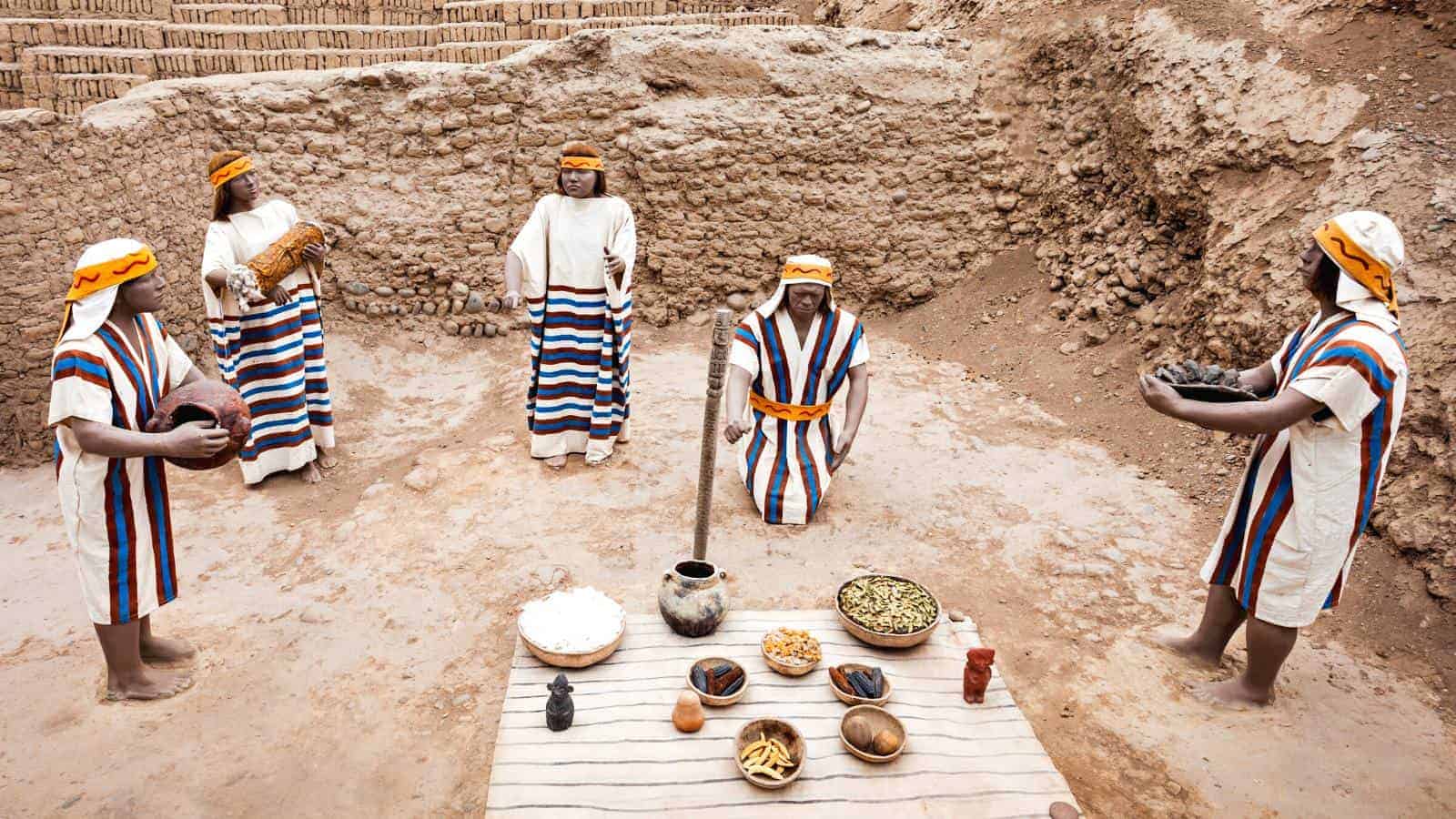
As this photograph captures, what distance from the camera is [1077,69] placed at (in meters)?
7.43

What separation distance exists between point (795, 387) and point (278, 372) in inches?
120

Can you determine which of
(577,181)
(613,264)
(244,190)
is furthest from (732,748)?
(244,190)

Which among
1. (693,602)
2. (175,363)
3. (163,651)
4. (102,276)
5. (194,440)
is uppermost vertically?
(102,276)

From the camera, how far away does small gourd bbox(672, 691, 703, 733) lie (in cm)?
288

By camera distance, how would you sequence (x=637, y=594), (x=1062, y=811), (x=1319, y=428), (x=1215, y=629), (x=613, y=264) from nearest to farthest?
(x=1062, y=811) < (x=1319, y=428) < (x=1215, y=629) < (x=637, y=594) < (x=613, y=264)

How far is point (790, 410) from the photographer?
481cm

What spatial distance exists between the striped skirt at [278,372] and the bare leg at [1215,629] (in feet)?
16.1

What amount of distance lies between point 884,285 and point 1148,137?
7.89ft

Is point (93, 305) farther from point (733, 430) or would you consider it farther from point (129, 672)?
point (733, 430)

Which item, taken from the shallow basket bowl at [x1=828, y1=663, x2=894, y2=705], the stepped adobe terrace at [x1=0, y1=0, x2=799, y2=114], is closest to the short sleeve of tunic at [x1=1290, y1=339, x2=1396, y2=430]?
the shallow basket bowl at [x1=828, y1=663, x2=894, y2=705]

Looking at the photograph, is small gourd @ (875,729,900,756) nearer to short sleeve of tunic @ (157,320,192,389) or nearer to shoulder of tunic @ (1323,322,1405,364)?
shoulder of tunic @ (1323,322,1405,364)

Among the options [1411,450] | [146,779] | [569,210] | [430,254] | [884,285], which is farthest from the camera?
[884,285]

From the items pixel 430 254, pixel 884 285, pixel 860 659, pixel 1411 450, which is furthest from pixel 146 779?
pixel 884 285

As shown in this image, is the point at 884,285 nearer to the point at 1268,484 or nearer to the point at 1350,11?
the point at 1350,11
